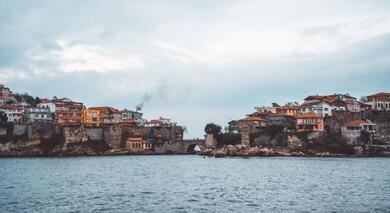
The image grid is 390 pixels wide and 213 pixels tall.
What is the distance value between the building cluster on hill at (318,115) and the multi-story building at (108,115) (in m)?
29.9

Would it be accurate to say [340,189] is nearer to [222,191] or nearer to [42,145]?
[222,191]

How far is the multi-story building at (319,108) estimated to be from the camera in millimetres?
111000

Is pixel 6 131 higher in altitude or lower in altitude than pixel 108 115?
lower

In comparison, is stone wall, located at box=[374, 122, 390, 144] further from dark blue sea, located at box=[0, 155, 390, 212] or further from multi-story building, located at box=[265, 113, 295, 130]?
dark blue sea, located at box=[0, 155, 390, 212]

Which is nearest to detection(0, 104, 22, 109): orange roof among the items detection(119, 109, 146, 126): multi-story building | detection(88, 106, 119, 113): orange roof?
detection(88, 106, 119, 113): orange roof

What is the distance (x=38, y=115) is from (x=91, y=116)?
12536mm

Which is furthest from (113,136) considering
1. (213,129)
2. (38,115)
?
(38,115)

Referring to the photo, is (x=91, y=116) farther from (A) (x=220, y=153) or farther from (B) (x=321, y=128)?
(B) (x=321, y=128)

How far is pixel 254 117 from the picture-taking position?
375 feet

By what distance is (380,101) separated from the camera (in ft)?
385

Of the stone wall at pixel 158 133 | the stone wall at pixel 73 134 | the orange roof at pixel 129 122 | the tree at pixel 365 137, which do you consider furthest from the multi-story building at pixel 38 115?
the tree at pixel 365 137

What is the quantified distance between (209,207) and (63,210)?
863 cm

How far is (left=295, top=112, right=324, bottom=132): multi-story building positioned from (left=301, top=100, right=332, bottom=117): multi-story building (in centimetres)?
534

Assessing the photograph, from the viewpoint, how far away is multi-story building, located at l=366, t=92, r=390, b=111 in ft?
382
